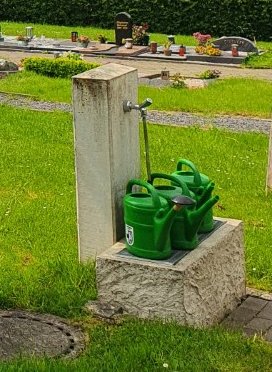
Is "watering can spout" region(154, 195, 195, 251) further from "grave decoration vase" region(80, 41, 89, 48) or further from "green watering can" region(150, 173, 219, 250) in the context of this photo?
"grave decoration vase" region(80, 41, 89, 48)

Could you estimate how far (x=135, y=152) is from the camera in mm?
6188

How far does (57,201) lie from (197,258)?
3217mm

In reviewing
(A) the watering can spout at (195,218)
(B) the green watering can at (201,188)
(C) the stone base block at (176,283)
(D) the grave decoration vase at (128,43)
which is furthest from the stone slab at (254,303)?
(D) the grave decoration vase at (128,43)

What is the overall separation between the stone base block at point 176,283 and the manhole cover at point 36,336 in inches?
16.0

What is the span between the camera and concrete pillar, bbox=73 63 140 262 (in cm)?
580

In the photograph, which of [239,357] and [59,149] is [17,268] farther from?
[59,149]

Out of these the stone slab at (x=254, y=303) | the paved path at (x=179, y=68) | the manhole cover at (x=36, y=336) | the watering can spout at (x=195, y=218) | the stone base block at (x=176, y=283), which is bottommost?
the paved path at (x=179, y=68)

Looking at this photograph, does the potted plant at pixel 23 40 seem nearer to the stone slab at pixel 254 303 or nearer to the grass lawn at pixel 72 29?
the grass lawn at pixel 72 29

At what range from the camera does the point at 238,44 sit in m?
22.6

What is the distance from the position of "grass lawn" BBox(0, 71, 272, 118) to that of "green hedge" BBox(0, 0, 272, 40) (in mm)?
9414

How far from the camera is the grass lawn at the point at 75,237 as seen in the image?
4.99 metres

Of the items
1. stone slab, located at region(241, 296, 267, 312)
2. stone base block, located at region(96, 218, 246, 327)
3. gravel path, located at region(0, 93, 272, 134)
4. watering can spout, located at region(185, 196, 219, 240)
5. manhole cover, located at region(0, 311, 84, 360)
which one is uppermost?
watering can spout, located at region(185, 196, 219, 240)

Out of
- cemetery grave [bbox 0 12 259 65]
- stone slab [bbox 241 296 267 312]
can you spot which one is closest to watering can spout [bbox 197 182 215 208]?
stone slab [bbox 241 296 267 312]

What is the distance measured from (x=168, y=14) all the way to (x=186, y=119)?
14669 millimetres
